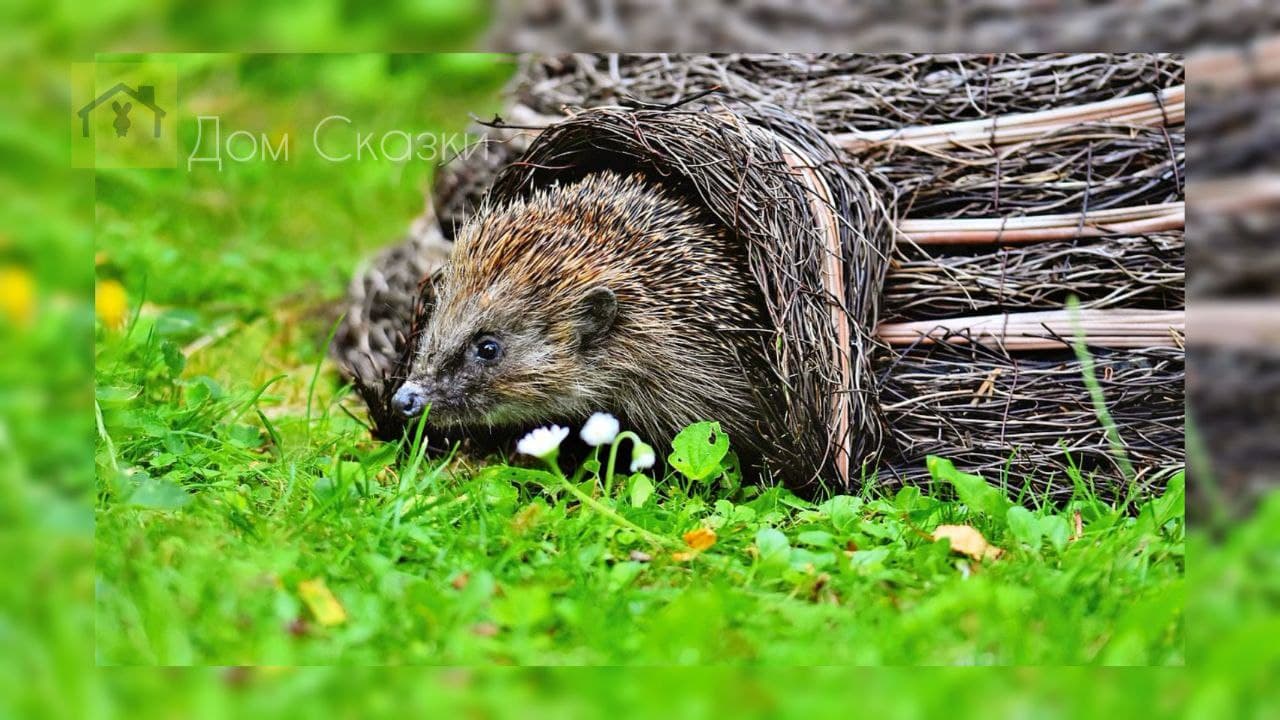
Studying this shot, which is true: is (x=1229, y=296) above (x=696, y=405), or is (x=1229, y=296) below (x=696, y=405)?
above

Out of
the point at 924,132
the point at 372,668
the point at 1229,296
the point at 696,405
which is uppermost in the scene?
the point at 924,132

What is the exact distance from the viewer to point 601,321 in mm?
3373

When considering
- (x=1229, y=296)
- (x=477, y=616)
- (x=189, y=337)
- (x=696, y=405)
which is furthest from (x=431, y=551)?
(x=1229, y=296)

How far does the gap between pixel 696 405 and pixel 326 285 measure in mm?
2026

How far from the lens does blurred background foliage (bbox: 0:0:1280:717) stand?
90.1 inches

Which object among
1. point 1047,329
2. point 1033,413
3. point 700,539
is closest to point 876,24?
point 1047,329

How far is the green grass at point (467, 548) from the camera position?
8.18ft

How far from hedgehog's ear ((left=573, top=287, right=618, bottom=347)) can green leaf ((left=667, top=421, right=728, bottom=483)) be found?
395 millimetres

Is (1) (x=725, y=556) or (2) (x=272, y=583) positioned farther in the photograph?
(1) (x=725, y=556)

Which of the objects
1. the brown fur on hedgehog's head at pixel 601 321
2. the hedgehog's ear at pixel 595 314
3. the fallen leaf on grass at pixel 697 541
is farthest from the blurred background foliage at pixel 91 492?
the hedgehog's ear at pixel 595 314

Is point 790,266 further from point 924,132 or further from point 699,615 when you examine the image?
point 699,615

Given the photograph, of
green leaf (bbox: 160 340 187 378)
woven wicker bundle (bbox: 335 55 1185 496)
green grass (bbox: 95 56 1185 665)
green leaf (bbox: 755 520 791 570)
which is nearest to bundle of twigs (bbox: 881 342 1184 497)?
woven wicker bundle (bbox: 335 55 1185 496)

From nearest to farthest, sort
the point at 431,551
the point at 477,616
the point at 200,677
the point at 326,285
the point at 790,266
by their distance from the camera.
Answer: the point at 200,677, the point at 477,616, the point at 431,551, the point at 790,266, the point at 326,285

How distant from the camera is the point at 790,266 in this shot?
3244 millimetres
